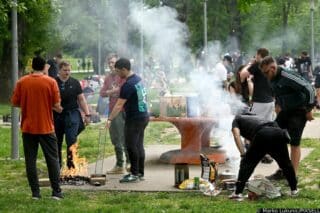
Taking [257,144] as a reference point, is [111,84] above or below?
above

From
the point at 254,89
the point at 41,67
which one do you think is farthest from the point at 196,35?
the point at 41,67

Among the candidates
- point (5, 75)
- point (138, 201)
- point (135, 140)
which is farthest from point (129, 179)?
point (5, 75)

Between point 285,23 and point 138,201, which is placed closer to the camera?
point 138,201

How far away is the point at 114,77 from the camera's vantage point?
1116cm

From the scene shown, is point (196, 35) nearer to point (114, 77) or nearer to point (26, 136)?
point (114, 77)

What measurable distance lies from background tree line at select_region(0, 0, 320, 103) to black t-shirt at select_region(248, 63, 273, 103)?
14.6 meters

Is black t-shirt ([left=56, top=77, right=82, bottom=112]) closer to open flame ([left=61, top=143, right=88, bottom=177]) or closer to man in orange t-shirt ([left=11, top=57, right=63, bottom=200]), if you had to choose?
open flame ([left=61, top=143, right=88, bottom=177])

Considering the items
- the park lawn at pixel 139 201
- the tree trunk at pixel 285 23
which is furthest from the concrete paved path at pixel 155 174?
the tree trunk at pixel 285 23

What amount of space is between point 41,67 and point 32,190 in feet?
4.85

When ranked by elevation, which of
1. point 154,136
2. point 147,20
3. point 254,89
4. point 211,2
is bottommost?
point 154,136

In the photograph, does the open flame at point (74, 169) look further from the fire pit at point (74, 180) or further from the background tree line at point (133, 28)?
the background tree line at point (133, 28)

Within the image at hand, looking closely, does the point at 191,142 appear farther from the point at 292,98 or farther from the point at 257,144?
the point at 257,144

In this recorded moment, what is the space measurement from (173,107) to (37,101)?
3609mm

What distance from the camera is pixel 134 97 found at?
9891 mm
